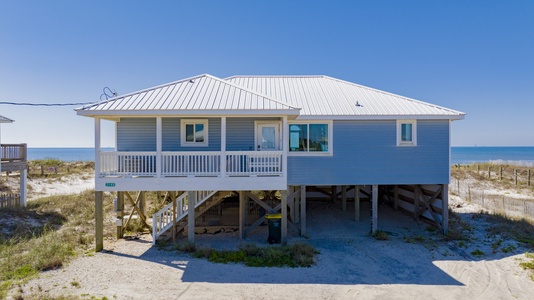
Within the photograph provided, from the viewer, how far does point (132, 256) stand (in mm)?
9250

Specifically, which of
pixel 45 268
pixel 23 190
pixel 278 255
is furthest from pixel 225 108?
pixel 23 190

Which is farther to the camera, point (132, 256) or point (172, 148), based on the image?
point (172, 148)

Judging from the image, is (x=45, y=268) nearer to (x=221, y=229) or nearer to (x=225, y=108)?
(x=221, y=229)

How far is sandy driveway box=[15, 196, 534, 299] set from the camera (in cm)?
705

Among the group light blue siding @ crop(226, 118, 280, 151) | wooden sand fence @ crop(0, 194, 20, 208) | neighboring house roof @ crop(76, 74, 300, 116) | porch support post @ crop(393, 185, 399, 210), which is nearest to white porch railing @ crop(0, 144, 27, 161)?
wooden sand fence @ crop(0, 194, 20, 208)

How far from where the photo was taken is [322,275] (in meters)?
8.02

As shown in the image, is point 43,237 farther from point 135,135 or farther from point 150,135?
point 150,135

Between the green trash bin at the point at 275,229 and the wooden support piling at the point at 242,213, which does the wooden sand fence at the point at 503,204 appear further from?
the wooden support piling at the point at 242,213

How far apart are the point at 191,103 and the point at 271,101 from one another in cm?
271

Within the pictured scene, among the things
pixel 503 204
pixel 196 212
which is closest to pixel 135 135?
pixel 196 212

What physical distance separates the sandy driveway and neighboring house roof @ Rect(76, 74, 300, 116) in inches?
185

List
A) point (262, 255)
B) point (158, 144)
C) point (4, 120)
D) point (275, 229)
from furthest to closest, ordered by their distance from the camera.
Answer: point (4, 120)
point (275, 229)
point (158, 144)
point (262, 255)

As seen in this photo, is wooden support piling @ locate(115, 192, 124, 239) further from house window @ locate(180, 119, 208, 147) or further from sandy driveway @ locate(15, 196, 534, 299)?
house window @ locate(180, 119, 208, 147)

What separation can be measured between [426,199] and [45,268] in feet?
46.2
